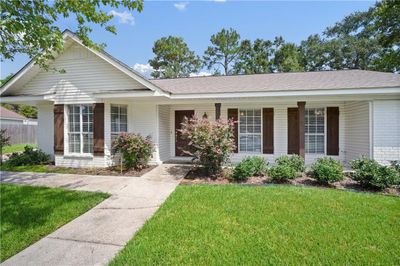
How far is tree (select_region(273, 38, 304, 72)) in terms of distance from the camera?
27.0 meters

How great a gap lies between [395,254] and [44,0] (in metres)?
8.53

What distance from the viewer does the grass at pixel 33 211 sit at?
3.97m

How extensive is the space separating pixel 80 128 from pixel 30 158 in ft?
9.04

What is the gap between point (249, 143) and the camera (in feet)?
34.6

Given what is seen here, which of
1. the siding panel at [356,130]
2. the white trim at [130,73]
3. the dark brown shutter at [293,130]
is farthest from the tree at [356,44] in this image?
the white trim at [130,73]

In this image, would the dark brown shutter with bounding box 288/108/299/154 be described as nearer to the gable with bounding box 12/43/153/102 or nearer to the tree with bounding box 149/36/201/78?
the gable with bounding box 12/43/153/102

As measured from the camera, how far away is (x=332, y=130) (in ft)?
32.8

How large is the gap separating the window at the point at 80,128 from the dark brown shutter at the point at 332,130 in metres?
9.67

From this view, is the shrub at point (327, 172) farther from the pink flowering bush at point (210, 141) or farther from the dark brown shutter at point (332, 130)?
the dark brown shutter at point (332, 130)

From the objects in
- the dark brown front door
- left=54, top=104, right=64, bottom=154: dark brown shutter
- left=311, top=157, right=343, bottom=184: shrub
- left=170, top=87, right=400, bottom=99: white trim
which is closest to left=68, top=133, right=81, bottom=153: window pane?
left=54, top=104, right=64, bottom=154: dark brown shutter

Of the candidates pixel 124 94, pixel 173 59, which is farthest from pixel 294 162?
pixel 173 59

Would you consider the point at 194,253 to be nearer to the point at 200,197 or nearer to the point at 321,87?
the point at 200,197

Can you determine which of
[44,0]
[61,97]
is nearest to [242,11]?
[44,0]

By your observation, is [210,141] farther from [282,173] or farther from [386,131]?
[386,131]
